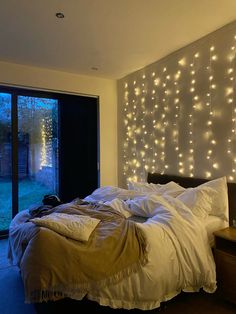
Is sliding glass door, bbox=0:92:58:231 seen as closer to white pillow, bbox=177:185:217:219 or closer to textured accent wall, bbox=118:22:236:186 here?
textured accent wall, bbox=118:22:236:186

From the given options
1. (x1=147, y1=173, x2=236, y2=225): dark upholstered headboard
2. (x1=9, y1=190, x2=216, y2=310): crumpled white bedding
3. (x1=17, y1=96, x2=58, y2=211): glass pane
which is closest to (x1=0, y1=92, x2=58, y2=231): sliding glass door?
(x1=17, y1=96, x2=58, y2=211): glass pane

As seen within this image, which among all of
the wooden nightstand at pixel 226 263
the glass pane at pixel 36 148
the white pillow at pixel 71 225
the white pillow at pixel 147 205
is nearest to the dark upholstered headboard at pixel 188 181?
the wooden nightstand at pixel 226 263

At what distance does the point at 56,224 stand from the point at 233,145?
6.69 feet

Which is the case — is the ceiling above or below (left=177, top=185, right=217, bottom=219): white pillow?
above

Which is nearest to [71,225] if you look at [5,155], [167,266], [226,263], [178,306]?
[167,266]

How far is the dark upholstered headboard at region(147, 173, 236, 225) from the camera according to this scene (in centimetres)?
282

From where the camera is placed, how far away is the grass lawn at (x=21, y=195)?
430cm

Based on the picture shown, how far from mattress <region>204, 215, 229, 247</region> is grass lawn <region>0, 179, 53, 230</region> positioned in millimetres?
3026

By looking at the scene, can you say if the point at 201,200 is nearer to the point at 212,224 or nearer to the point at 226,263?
the point at 212,224

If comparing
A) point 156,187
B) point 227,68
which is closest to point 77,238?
point 156,187

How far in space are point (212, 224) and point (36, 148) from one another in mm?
3186

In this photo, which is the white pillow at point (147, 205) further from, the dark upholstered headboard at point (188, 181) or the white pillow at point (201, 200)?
the dark upholstered headboard at point (188, 181)

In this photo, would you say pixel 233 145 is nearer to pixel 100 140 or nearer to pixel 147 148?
pixel 147 148

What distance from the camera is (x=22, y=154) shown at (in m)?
4.41
